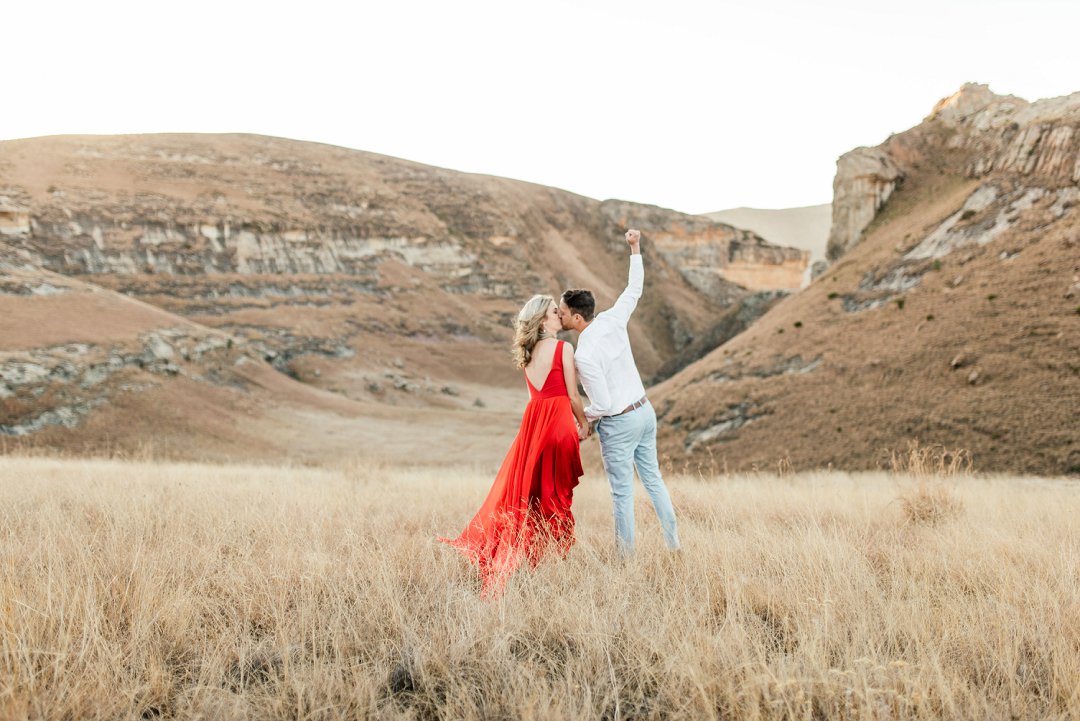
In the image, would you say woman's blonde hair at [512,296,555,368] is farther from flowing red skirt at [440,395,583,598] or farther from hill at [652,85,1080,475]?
hill at [652,85,1080,475]

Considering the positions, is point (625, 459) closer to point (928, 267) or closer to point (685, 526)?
point (685, 526)

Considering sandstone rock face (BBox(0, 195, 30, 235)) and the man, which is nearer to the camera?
the man

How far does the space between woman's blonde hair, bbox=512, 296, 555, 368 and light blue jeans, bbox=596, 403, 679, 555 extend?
30.7 inches

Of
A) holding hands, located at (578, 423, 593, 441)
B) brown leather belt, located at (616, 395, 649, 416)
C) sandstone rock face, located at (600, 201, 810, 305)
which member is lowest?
holding hands, located at (578, 423, 593, 441)

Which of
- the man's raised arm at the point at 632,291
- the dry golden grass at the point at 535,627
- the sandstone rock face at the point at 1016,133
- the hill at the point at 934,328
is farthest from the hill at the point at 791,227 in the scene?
the dry golden grass at the point at 535,627

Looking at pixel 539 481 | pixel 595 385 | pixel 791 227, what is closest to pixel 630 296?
pixel 595 385

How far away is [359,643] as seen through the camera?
304 centimetres

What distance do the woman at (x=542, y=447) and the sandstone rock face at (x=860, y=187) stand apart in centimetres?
2506

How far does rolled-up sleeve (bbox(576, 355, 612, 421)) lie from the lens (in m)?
4.81

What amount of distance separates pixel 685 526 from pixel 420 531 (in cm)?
232

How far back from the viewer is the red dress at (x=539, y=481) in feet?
15.7

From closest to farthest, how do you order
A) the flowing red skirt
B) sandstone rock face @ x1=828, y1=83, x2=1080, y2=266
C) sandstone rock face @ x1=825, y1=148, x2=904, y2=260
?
the flowing red skirt → sandstone rock face @ x1=828, y1=83, x2=1080, y2=266 → sandstone rock face @ x1=825, y1=148, x2=904, y2=260

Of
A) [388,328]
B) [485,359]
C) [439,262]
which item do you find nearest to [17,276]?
[388,328]

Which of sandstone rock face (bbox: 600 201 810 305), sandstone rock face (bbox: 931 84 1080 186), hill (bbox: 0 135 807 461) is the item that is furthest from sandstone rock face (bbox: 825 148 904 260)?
sandstone rock face (bbox: 600 201 810 305)
